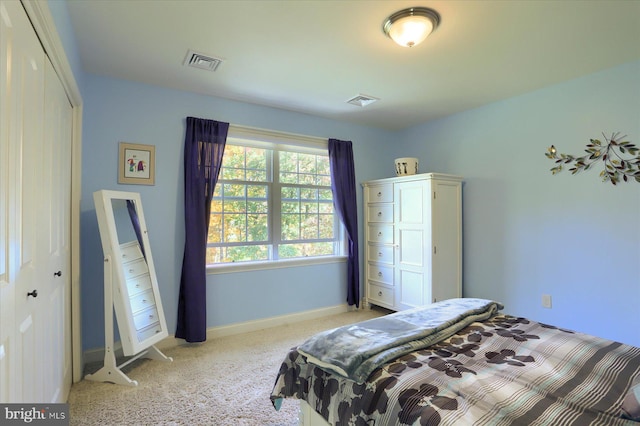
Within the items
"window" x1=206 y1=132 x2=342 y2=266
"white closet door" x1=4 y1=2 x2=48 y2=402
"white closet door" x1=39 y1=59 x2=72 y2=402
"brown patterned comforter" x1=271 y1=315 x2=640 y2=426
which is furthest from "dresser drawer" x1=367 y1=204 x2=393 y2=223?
"white closet door" x1=4 y1=2 x2=48 y2=402

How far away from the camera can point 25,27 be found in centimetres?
124

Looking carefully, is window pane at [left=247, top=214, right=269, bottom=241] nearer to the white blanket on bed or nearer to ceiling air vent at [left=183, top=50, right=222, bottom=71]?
ceiling air vent at [left=183, top=50, right=222, bottom=71]

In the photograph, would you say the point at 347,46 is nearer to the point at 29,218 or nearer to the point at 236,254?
the point at 29,218

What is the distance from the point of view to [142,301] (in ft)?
8.48

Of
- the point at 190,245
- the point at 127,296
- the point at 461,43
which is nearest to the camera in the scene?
the point at 461,43

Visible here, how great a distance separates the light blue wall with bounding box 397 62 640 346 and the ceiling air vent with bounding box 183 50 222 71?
2.76 metres

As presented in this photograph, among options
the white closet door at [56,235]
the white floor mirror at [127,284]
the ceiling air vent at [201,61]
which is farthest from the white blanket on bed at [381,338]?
the ceiling air vent at [201,61]

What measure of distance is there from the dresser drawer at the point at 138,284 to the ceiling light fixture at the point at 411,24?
265 centimetres

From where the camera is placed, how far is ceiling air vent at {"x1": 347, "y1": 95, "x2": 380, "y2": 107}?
321 cm

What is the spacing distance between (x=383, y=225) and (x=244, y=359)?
2.21 meters

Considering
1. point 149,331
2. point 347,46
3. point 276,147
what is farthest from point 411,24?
point 149,331

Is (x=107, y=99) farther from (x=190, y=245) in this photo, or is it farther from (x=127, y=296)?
(x=127, y=296)

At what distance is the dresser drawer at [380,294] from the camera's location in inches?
151

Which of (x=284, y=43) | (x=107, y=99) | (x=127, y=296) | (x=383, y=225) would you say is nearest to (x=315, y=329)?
(x=383, y=225)
